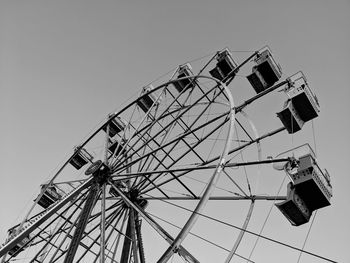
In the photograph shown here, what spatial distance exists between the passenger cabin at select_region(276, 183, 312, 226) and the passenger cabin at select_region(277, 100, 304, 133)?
2092 millimetres

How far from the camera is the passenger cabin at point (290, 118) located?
10.5 meters

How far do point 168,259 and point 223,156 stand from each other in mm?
2279

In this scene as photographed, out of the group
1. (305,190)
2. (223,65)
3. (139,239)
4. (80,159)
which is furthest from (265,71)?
(80,159)

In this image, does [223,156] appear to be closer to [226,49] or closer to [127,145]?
[127,145]

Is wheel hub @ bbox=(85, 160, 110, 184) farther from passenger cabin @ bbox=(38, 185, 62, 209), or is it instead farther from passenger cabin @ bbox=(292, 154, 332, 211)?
passenger cabin @ bbox=(38, 185, 62, 209)

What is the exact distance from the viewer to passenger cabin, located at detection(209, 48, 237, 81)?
1437 cm

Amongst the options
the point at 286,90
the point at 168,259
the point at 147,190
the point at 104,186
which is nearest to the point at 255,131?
the point at 286,90

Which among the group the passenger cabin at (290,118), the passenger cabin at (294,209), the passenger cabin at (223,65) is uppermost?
the passenger cabin at (223,65)

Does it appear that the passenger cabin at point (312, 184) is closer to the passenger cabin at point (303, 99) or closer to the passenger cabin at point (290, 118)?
the passenger cabin at point (290, 118)

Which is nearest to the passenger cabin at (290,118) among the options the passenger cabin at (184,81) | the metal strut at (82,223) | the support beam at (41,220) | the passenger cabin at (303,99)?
the passenger cabin at (303,99)

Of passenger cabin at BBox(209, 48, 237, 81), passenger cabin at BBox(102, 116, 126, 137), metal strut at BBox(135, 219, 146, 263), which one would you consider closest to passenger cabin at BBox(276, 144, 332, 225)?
metal strut at BBox(135, 219, 146, 263)

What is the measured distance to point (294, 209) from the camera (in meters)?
8.66

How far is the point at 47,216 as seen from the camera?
10227 mm

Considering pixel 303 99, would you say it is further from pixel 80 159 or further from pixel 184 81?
pixel 80 159
